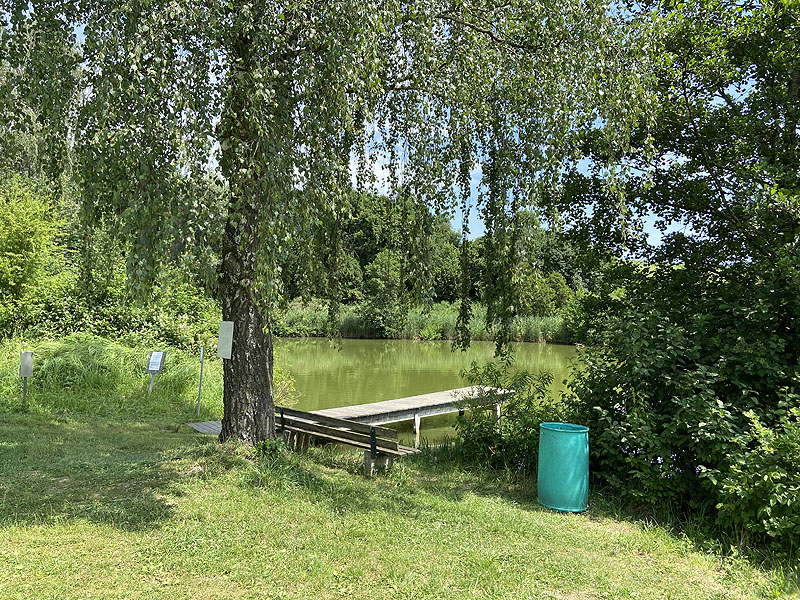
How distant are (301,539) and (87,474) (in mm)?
2624

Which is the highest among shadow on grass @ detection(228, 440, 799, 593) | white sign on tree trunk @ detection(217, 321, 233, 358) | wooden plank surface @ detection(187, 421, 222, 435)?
white sign on tree trunk @ detection(217, 321, 233, 358)

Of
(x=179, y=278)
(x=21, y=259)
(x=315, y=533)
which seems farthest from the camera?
(x=21, y=259)

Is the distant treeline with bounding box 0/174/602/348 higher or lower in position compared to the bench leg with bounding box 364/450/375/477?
higher

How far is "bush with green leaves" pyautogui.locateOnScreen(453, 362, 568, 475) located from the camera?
→ 20.9ft

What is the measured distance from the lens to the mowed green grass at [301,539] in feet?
11.4

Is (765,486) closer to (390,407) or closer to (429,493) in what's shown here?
(429,493)

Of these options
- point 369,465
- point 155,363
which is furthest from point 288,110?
point 155,363

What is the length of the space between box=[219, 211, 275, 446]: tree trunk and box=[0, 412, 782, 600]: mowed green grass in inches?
11.8

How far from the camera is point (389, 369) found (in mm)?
19172

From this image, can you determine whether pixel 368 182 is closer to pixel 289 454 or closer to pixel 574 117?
pixel 574 117

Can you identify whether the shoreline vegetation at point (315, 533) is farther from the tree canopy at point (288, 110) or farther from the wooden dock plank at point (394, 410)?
the wooden dock plank at point (394, 410)

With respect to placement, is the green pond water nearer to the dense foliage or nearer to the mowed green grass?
the mowed green grass

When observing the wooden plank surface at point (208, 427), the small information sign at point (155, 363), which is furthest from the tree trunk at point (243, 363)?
the small information sign at point (155, 363)

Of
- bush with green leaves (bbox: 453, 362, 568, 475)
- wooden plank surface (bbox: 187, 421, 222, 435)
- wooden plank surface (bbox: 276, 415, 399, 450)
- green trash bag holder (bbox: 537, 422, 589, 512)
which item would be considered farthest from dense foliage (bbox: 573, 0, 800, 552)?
wooden plank surface (bbox: 187, 421, 222, 435)
